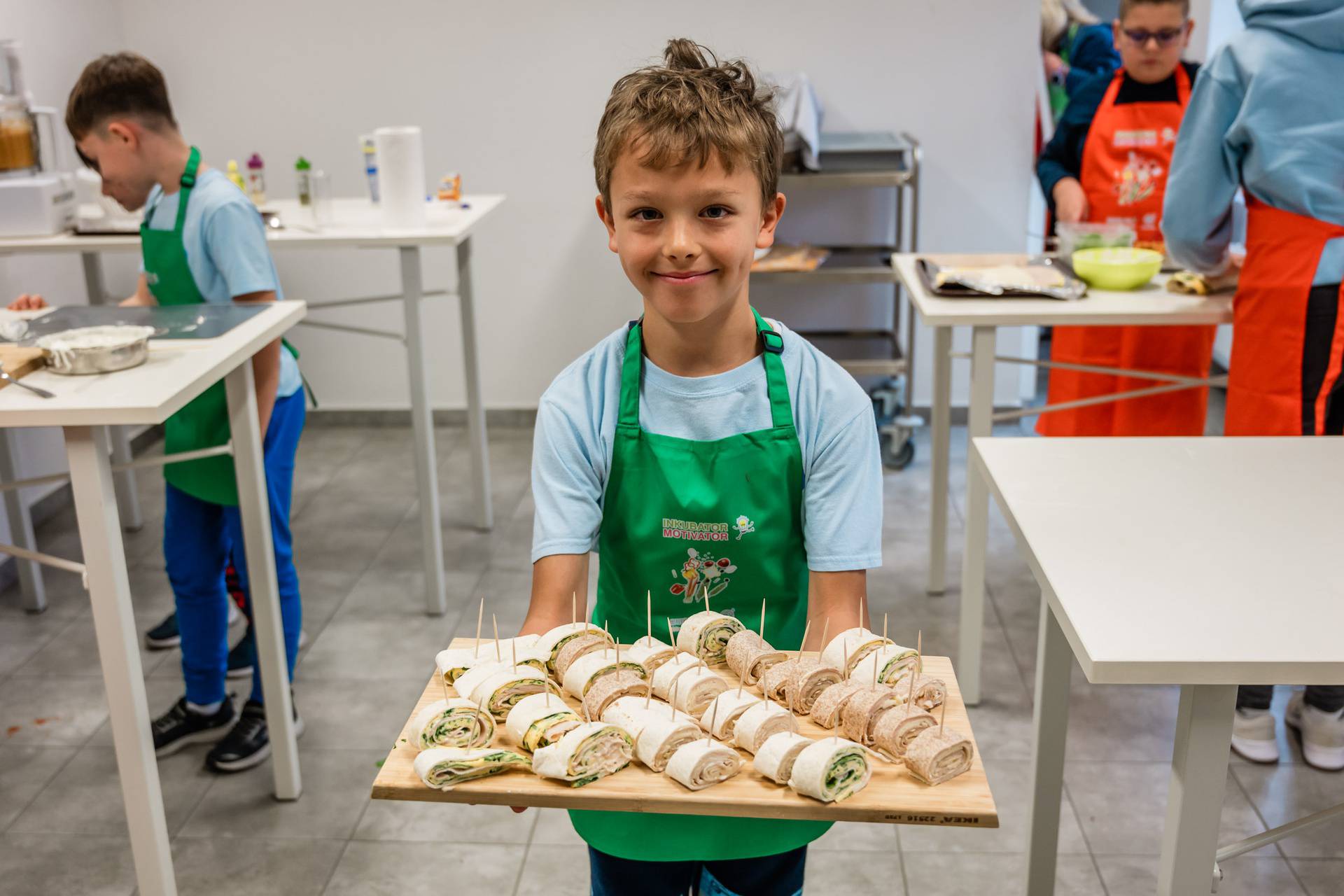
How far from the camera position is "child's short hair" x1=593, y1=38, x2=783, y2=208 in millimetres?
1294

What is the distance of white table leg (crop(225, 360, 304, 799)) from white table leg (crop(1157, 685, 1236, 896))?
1.67 metres

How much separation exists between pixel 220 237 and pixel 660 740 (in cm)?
171

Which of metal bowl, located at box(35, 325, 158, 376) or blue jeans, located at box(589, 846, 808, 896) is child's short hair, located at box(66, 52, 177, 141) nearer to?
metal bowl, located at box(35, 325, 158, 376)

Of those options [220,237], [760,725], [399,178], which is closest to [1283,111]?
[760,725]

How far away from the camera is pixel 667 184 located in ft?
Answer: 4.26

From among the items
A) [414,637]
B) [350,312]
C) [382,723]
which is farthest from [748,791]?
[350,312]

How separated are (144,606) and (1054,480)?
2.61m

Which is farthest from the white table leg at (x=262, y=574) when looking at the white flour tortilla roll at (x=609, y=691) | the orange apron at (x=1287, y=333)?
the orange apron at (x=1287, y=333)

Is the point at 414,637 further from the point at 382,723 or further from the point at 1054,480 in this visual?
the point at 1054,480

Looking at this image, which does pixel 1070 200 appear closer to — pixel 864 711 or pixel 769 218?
pixel 769 218

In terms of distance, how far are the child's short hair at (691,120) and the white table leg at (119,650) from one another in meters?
0.97

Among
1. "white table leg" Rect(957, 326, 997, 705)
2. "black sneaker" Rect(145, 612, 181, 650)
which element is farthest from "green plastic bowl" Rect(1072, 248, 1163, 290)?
"black sneaker" Rect(145, 612, 181, 650)

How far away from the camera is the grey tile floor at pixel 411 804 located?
231cm

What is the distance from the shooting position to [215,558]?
260 centimetres
